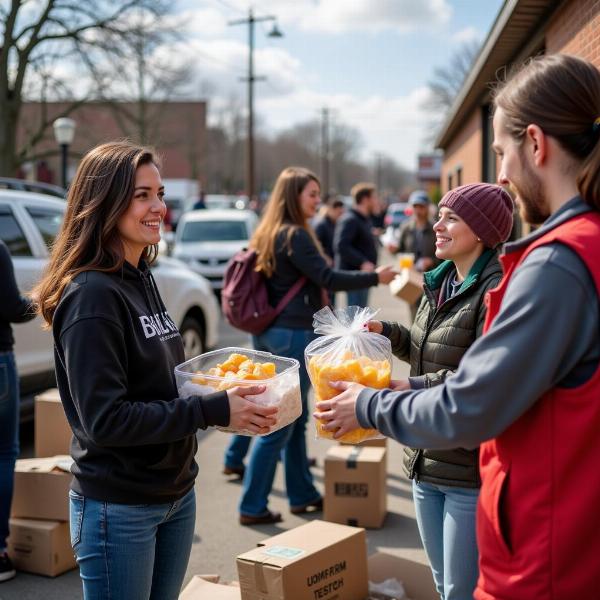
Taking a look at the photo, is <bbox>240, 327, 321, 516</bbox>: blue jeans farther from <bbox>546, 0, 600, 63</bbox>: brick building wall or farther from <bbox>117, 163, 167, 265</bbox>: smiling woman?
<bbox>546, 0, 600, 63</bbox>: brick building wall

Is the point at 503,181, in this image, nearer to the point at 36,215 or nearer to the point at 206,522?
the point at 206,522

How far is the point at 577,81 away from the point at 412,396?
2.66 feet

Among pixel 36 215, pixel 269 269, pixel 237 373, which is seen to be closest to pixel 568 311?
pixel 237 373

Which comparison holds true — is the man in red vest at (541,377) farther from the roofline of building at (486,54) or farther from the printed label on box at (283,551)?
the roofline of building at (486,54)

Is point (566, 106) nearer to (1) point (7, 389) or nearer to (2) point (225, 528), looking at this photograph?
(1) point (7, 389)

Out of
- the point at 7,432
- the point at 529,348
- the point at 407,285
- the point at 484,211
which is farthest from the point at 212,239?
the point at 529,348

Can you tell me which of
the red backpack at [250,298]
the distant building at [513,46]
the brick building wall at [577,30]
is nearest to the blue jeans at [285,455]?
the red backpack at [250,298]

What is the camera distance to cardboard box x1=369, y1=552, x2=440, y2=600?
391 cm

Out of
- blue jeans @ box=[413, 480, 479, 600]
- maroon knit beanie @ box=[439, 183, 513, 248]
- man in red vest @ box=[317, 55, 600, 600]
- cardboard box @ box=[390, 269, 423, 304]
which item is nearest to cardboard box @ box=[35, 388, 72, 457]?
blue jeans @ box=[413, 480, 479, 600]

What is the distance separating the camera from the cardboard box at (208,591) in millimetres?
3504

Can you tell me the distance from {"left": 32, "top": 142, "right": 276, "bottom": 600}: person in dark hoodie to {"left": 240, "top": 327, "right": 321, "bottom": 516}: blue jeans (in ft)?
7.76

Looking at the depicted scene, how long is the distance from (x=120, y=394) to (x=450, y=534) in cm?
123

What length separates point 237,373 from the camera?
2590mm

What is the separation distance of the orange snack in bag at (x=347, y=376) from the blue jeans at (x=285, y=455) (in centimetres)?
233
